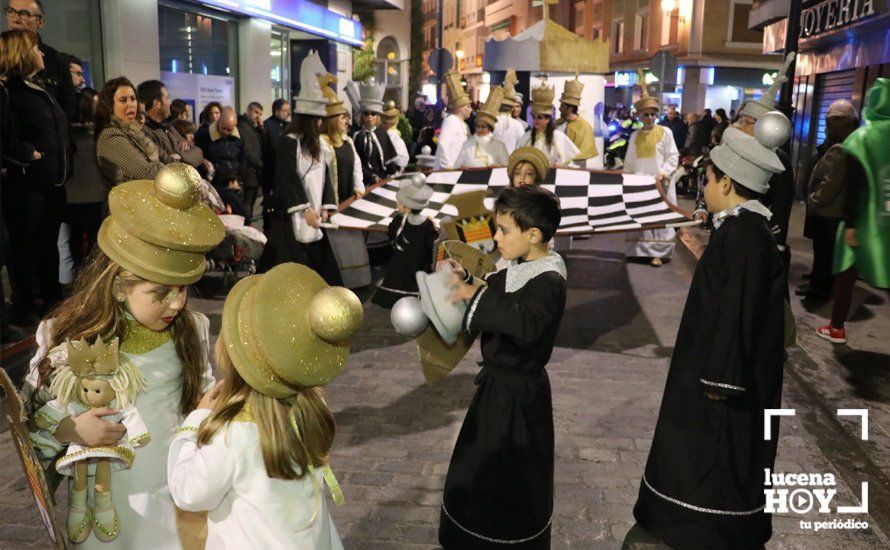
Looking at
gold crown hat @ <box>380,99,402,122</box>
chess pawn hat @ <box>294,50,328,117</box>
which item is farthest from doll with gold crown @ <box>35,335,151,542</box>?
gold crown hat @ <box>380,99,402,122</box>

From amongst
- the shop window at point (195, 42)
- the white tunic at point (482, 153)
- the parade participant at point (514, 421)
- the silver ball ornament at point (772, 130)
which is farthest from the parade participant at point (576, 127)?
the parade participant at point (514, 421)

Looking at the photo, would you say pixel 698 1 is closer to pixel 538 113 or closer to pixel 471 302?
pixel 538 113

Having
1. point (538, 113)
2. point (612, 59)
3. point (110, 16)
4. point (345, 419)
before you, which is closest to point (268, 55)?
point (110, 16)

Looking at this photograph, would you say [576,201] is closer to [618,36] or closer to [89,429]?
[89,429]

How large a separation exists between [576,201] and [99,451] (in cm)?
560

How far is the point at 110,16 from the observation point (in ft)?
35.4

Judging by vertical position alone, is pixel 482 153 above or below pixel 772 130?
below

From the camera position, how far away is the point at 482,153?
8.44m

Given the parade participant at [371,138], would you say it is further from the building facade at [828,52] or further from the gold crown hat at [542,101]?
the building facade at [828,52]

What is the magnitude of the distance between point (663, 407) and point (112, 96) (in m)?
4.37

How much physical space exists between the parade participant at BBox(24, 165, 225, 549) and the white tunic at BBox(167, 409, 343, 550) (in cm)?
41

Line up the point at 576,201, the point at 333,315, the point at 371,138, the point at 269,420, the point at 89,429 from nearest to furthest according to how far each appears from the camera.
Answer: the point at 333,315
the point at 269,420
the point at 89,429
the point at 576,201
the point at 371,138

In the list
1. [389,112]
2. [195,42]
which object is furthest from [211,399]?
[195,42]

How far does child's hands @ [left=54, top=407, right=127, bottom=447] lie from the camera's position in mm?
2219
